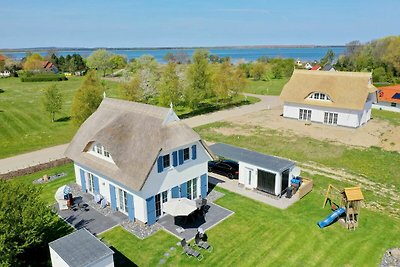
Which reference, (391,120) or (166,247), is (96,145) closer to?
(166,247)

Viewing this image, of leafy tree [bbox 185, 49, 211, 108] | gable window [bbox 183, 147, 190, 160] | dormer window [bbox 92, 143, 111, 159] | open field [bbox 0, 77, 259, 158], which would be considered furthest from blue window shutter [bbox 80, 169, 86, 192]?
leafy tree [bbox 185, 49, 211, 108]

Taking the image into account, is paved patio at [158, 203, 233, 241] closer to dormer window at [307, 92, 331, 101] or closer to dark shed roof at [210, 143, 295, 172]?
dark shed roof at [210, 143, 295, 172]

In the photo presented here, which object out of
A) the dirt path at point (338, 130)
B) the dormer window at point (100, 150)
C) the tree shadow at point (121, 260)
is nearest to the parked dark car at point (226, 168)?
the dormer window at point (100, 150)

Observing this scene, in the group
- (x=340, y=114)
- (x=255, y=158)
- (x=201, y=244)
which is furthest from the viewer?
(x=340, y=114)

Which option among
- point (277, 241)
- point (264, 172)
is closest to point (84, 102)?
point (264, 172)

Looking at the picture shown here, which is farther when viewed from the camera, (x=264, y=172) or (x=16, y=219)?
(x=264, y=172)

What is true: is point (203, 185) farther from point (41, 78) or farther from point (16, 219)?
point (41, 78)

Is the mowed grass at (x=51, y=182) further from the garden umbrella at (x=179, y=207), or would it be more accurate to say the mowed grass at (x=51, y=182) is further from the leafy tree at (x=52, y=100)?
the leafy tree at (x=52, y=100)
